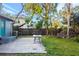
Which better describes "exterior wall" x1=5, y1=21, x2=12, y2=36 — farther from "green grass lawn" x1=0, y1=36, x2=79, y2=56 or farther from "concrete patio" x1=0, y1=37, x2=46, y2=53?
"green grass lawn" x1=0, y1=36, x2=79, y2=56

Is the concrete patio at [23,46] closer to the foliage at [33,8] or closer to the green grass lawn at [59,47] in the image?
the green grass lawn at [59,47]

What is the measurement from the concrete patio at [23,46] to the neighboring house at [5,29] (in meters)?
0.06

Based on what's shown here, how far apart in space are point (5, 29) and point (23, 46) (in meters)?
0.26

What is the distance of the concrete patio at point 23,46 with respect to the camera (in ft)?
8.46

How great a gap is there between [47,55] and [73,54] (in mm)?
271

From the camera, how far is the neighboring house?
8.46 ft

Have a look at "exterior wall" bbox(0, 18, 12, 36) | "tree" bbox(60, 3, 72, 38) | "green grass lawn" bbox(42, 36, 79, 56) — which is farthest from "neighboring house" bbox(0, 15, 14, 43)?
"tree" bbox(60, 3, 72, 38)

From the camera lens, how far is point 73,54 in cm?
257

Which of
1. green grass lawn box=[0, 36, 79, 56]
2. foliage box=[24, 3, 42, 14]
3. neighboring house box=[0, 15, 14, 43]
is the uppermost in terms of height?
foliage box=[24, 3, 42, 14]

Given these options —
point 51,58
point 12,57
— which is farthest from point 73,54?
point 12,57

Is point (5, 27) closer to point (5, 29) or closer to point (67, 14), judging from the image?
point (5, 29)

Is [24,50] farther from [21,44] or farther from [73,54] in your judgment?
[73,54]

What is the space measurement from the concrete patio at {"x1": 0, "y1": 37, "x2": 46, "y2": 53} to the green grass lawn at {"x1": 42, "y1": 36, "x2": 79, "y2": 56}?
0.07 m

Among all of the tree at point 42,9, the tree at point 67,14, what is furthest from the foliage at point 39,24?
the tree at point 67,14
